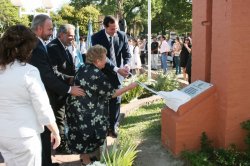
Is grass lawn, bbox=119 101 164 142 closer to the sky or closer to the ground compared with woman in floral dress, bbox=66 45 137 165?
closer to the ground

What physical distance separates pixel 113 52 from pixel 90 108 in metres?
1.67

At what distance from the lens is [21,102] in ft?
9.96

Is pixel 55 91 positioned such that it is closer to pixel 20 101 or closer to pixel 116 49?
pixel 20 101

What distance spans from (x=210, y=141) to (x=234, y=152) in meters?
0.41

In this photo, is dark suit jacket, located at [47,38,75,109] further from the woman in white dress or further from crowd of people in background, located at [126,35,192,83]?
the woman in white dress

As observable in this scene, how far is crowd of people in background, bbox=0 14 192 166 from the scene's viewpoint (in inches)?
119

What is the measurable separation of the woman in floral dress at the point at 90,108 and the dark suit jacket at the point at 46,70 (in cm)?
22

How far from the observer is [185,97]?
476 centimetres

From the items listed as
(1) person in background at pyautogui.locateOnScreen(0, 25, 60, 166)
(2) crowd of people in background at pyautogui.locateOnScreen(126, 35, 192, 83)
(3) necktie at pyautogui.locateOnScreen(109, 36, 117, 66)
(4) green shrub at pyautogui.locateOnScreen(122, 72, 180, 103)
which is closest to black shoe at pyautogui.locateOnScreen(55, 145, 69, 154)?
(3) necktie at pyautogui.locateOnScreen(109, 36, 117, 66)

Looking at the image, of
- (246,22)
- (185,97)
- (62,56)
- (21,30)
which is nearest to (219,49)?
(246,22)

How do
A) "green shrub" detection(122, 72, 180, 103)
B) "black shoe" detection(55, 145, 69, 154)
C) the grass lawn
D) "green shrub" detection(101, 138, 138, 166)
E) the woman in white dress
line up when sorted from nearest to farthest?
"green shrub" detection(101, 138, 138, 166) < "black shoe" detection(55, 145, 69, 154) < the grass lawn < "green shrub" detection(122, 72, 180, 103) < the woman in white dress

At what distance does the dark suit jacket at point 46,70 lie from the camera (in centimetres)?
421

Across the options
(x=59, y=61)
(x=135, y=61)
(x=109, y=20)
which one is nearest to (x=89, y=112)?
(x=59, y=61)

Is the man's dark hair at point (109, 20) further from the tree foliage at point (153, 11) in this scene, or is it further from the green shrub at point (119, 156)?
the tree foliage at point (153, 11)
